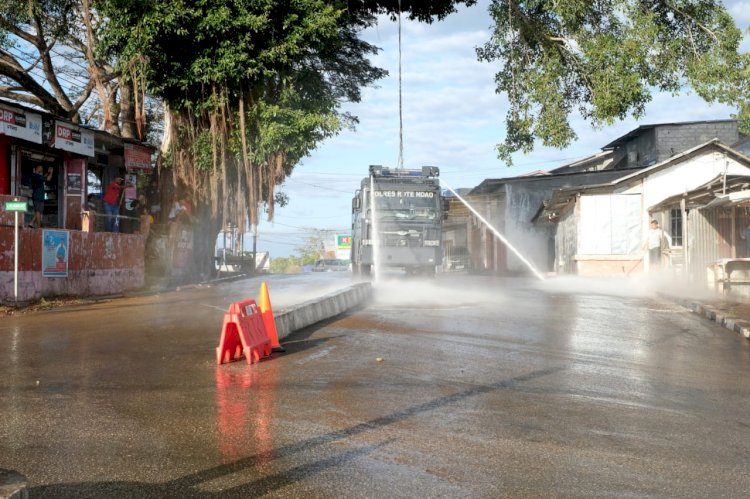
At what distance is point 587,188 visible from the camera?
27.0 metres

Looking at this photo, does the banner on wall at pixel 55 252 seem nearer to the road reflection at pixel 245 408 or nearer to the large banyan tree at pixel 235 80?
the large banyan tree at pixel 235 80

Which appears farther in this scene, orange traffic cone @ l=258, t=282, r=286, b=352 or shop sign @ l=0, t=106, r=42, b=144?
shop sign @ l=0, t=106, r=42, b=144

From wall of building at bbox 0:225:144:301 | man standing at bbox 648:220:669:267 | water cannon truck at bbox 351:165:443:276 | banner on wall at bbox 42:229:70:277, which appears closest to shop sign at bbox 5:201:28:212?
wall of building at bbox 0:225:144:301

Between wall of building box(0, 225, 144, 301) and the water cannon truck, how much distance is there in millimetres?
7525

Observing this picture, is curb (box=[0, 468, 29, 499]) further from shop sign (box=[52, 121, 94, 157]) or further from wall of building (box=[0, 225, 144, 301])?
shop sign (box=[52, 121, 94, 157])

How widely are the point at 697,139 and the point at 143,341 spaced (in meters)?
36.3

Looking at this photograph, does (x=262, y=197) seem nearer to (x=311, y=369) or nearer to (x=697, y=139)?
(x=311, y=369)

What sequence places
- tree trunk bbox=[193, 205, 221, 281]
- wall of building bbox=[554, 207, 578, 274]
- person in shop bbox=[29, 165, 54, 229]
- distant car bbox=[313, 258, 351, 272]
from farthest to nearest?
distant car bbox=[313, 258, 351, 272]
wall of building bbox=[554, 207, 578, 274]
tree trunk bbox=[193, 205, 221, 281]
person in shop bbox=[29, 165, 54, 229]

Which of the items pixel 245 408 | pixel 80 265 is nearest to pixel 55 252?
pixel 80 265

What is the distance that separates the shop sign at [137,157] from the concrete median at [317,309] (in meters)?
11.3

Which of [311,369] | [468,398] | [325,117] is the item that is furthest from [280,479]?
[325,117]

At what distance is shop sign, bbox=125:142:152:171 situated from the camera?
23.7 meters

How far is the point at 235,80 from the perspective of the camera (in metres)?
20.4

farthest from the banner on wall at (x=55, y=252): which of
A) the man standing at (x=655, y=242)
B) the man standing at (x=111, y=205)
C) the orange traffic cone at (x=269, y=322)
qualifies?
the man standing at (x=655, y=242)
